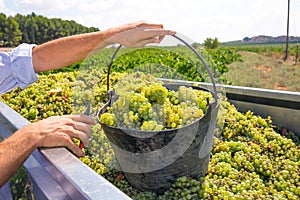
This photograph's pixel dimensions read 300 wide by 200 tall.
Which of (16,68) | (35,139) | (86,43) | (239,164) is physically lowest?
(239,164)

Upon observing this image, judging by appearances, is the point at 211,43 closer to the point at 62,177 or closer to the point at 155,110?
the point at 155,110

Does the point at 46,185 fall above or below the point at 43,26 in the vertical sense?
below

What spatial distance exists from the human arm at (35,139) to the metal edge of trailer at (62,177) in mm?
44

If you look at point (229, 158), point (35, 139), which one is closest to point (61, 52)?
point (35, 139)

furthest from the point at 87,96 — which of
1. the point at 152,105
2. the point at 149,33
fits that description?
the point at 149,33

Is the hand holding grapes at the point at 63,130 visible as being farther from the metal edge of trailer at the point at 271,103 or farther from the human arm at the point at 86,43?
the metal edge of trailer at the point at 271,103

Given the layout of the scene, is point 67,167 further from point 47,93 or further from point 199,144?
point 47,93

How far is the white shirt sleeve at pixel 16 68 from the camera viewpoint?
6.40 ft

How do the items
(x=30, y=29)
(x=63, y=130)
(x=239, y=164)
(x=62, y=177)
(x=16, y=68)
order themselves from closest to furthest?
(x=62, y=177), (x=63, y=130), (x=16, y=68), (x=239, y=164), (x=30, y=29)

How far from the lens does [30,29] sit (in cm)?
9269

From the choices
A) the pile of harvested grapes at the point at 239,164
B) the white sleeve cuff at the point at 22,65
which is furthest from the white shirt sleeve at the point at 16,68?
the pile of harvested grapes at the point at 239,164

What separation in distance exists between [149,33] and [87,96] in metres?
0.96

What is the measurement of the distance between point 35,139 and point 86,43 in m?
0.78

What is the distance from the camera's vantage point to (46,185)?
4.34 ft
